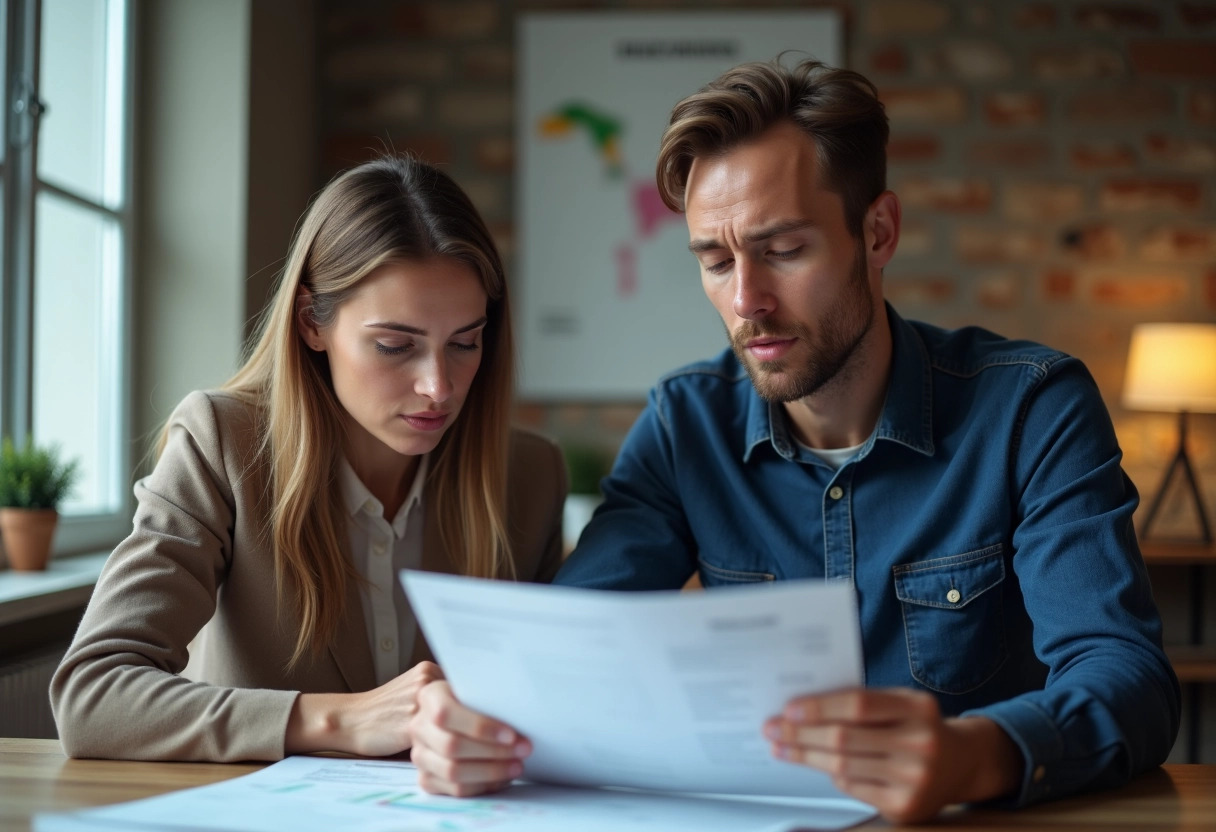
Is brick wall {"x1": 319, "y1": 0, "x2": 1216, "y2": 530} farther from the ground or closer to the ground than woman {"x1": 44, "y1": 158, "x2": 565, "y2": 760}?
farther from the ground

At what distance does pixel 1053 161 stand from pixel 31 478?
3060 millimetres

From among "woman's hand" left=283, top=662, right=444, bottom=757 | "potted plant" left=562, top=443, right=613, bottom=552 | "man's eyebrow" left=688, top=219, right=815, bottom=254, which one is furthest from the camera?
"potted plant" left=562, top=443, right=613, bottom=552

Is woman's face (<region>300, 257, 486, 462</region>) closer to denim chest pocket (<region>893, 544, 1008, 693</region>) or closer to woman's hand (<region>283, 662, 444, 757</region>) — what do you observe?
woman's hand (<region>283, 662, 444, 757</region>)

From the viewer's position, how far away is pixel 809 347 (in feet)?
4.64

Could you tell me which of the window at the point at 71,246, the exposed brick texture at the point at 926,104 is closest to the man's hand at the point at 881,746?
the window at the point at 71,246

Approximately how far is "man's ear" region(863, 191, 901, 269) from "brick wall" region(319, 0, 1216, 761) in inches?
81.8

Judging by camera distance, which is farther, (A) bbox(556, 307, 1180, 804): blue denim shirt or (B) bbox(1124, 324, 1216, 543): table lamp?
(B) bbox(1124, 324, 1216, 543): table lamp

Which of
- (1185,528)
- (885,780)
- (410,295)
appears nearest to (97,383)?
(410,295)

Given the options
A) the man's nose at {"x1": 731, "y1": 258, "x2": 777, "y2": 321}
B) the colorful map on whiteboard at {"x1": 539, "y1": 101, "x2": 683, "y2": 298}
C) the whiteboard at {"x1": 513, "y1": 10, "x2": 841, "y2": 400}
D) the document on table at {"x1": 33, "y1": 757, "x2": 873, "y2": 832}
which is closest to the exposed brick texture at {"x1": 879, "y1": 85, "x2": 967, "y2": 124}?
the whiteboard at {"x1": 513, "y1": 10, "x2": 841, "y2": 400}

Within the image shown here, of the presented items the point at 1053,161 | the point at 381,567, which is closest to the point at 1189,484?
the point at 1053,161

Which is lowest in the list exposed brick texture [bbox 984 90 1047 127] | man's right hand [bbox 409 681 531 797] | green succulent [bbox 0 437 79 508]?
man's right hand [bbox 409 681 531 797]

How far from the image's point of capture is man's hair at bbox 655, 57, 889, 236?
4.77ft

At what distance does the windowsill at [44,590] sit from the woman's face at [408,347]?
2.80 feet

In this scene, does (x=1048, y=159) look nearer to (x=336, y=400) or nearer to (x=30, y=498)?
(x=336, y=400)
